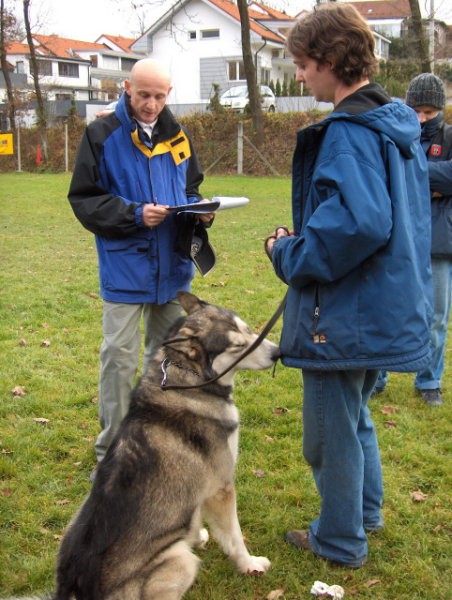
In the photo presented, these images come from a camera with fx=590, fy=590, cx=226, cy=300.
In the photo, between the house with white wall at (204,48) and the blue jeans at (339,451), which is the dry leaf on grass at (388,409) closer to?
the blue jeans at (339,451)

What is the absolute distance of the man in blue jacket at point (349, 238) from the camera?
95.7 inches

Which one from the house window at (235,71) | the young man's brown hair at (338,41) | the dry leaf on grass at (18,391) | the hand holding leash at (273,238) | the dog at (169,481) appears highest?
the house window at (235,71)

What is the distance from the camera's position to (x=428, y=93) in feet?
14.6

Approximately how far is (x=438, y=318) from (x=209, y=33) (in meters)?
44.7

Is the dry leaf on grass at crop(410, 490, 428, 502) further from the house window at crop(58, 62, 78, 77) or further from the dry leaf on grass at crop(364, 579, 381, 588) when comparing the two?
the house window at crop(58, 62, 78, 77)

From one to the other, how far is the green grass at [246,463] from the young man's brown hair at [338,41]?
2.53 m

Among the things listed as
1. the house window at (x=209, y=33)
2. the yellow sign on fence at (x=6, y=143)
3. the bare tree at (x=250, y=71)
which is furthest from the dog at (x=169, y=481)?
the house window at (x=209, y=33)

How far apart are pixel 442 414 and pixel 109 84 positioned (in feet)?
192

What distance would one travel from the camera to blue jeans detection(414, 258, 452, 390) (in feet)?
15.5

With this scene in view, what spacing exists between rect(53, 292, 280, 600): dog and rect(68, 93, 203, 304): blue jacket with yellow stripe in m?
0.58

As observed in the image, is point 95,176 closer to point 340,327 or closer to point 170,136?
point 170,136

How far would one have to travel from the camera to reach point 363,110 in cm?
250

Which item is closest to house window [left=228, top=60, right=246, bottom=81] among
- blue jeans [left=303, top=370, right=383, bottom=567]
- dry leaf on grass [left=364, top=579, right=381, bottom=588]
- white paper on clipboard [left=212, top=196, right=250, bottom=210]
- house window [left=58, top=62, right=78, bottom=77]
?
house window [left=58, top=62, right=78, bottom=77]

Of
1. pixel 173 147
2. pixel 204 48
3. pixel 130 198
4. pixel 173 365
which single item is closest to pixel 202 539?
pixel 173 365
